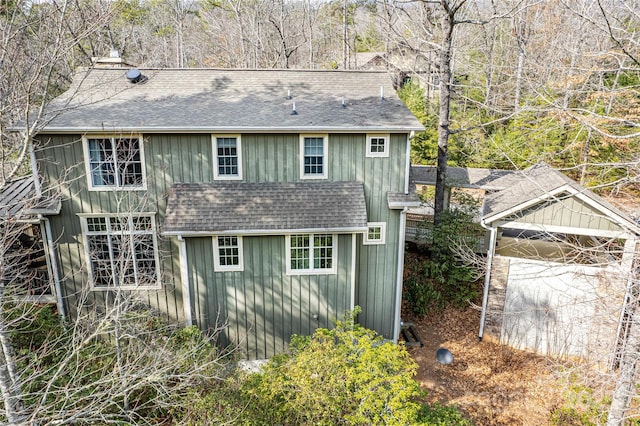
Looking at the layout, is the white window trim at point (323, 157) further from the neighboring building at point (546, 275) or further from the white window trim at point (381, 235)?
the neighboring building at point (546, 275)

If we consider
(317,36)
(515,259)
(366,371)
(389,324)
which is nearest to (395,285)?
(389,324)

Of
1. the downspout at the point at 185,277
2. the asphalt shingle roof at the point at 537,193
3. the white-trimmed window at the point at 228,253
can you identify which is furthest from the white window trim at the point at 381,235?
the downspout at the point at 185,277

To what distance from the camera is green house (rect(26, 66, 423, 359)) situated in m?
9.91

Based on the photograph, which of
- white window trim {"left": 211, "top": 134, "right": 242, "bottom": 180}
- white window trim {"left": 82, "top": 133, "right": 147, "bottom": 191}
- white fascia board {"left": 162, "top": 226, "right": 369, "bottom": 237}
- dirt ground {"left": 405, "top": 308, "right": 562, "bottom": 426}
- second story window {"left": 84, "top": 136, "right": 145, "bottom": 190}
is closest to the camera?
dirt ground {"left": 405, "top": 308, "right": 562, "bottom": 426}

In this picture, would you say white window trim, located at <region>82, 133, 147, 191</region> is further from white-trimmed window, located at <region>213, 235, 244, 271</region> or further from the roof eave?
white-trimmed window, located at <region>213, 235, 244, 271</region>

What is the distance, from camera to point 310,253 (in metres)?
10.3

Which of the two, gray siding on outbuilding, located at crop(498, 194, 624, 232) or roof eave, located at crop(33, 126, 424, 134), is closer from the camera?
roof eave, located at crop(33, 126, 424, 134)

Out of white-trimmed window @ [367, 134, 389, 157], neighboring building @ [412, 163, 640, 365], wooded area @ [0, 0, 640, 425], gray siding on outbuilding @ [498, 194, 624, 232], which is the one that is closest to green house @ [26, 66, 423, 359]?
white-trimmed window @ [367, 134, 389, 157]

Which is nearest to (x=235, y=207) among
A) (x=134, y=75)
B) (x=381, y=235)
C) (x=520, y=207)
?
(x=381, y=235)

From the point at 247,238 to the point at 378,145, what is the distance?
4.25 m

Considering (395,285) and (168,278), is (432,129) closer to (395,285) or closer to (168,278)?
(395,285)

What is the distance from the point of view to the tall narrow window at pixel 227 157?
10258mm

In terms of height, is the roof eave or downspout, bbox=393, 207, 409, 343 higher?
the roof eave

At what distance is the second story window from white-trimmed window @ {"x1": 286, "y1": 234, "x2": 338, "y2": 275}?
4.24 meters
